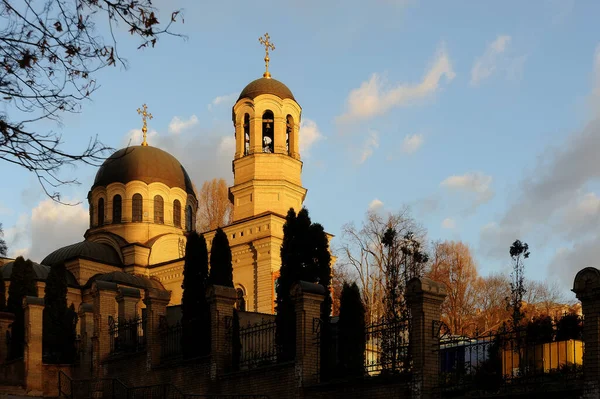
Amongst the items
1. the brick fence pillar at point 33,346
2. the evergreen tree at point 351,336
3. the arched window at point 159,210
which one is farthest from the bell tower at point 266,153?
the evergreen tree at point 351,336

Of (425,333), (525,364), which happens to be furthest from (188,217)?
(525,364)

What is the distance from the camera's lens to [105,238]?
5128 cm

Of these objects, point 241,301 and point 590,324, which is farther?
point 241,301

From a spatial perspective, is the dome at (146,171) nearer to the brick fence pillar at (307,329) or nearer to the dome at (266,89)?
the dome at (266,89)

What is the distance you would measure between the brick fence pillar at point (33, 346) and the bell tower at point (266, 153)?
823 inches

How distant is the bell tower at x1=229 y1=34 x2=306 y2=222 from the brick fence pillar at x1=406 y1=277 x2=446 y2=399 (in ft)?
98.7

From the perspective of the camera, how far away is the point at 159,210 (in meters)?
52.2

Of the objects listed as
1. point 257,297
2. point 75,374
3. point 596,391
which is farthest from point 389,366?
point 257,297

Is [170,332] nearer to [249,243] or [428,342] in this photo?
[428,342]

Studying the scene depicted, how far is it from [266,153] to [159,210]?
911cm

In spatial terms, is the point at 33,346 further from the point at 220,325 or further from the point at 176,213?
the point at 176,213

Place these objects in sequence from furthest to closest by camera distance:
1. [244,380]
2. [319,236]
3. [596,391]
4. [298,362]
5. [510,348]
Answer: [319,236] → [244,380] → [298,362] → [510,348] → [596,391]

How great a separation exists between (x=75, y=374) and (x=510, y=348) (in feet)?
46.5

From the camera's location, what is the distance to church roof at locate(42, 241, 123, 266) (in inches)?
1932
